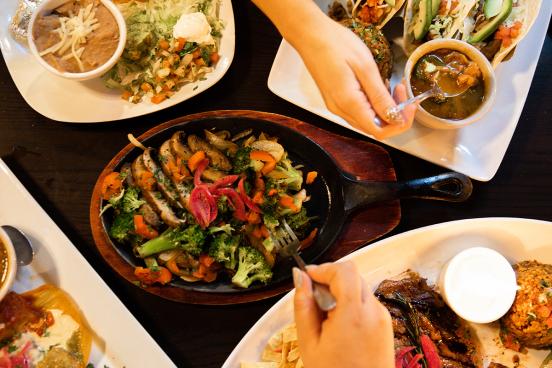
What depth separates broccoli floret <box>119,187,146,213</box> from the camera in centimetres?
270

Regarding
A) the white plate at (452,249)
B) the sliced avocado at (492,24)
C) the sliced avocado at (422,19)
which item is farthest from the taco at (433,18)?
the white plate at (452,249)

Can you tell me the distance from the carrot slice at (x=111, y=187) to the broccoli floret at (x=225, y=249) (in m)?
0.62

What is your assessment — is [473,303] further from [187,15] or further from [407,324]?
[187,15]

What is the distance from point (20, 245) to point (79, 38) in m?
1.18

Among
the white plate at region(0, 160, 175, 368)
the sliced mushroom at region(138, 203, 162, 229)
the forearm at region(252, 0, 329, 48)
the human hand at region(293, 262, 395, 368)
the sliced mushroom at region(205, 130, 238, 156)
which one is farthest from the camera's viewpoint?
the sliced mushroom at region(205, 130, 238, 156)

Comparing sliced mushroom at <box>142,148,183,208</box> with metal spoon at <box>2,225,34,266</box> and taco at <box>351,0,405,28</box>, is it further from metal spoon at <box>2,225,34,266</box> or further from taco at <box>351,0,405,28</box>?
taco at <box>351,0,405,28</box>

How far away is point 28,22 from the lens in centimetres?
289

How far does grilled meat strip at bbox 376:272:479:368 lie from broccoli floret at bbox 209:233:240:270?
2.60 ft

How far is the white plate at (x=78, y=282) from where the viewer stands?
2.59 meters

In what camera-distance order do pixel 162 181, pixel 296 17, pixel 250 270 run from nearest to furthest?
pixel 296 17 < pixel 250 270 < pixel 162 181

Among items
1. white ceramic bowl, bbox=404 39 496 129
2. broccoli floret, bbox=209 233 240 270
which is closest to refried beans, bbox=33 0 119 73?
broccoli floret, bbox=209 233 240 270

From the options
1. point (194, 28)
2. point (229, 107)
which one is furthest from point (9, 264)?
point (194, 28)

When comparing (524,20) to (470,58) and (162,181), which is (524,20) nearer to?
(470,58)

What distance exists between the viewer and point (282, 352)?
2496mm
